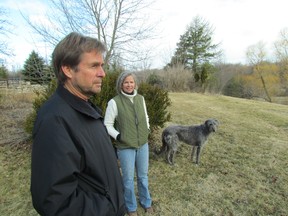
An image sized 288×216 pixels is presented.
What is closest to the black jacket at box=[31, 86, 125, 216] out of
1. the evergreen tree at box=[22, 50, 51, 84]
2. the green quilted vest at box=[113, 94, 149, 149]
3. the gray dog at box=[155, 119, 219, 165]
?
the green quilted vest at box=[113, 94, 149, 149]

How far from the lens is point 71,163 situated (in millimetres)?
1179

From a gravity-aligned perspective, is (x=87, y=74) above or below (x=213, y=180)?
above

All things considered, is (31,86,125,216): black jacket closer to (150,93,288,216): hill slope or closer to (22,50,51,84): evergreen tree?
(150,93,288,216): hill slope

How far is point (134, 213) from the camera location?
3342mm

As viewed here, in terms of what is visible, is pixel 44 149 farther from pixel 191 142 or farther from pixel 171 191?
pixel 191 142

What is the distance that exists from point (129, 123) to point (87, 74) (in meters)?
1.67

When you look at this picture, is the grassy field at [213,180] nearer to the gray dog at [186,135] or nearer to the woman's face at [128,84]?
the gray dog at [186,135]

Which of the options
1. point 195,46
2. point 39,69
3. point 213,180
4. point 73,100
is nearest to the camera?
point 73,100

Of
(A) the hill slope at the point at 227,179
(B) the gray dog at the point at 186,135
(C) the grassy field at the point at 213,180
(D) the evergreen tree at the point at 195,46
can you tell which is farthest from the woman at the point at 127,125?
(D) the evergreen tree at the point at 195,46

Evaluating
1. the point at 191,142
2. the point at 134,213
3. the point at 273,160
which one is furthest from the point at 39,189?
the point at 273,160

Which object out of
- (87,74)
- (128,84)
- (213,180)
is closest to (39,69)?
(128,84)

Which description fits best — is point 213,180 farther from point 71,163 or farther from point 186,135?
point 71,163

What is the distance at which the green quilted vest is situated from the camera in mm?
2971

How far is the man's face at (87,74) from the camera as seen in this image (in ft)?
4.51
